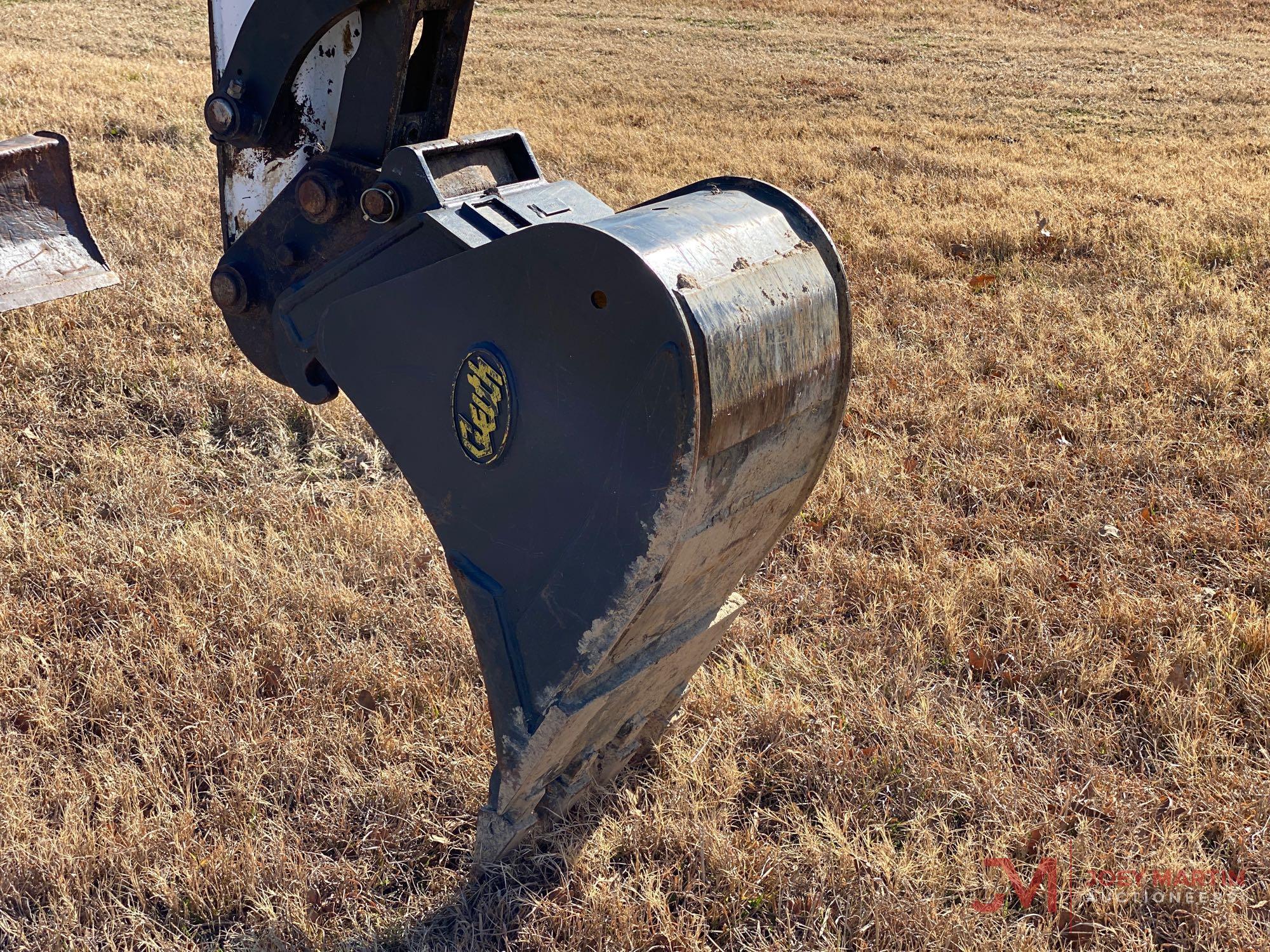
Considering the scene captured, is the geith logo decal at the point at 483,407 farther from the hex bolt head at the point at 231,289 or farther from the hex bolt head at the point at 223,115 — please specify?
the hex bolt head at the point at 223,115

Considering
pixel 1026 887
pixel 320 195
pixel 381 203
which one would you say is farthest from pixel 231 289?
pixel 1026 887

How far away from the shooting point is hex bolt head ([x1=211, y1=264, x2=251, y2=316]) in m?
2.44

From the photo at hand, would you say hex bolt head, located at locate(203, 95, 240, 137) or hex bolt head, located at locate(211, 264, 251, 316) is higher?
hex bolt head, located at locate(203, 95, 240, 137)

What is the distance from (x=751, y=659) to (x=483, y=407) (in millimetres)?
1704

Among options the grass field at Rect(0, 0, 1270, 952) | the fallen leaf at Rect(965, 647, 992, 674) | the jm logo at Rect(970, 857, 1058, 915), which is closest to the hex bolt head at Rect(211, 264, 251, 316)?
the grass field at Rect(0, 0, 1270, 952)

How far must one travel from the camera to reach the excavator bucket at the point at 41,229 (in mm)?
2520

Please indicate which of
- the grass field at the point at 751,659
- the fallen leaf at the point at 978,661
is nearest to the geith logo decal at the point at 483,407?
the grass field at the point at 751,659

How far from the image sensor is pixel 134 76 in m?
12.0

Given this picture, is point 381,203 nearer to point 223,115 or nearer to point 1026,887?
point 223,115

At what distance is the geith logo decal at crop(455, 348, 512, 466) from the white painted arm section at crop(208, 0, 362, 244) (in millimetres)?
743

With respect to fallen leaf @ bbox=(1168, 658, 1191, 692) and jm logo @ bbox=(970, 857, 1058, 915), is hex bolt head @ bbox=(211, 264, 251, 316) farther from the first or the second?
fallen leaf @ bbox=(1168, 658, 1191, 692)

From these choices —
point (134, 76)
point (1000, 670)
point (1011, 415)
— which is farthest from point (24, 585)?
point (134, 76)

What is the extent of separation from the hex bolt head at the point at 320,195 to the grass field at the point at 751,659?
1542 mm

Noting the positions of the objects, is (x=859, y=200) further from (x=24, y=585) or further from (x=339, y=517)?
(x=24, y=585)
